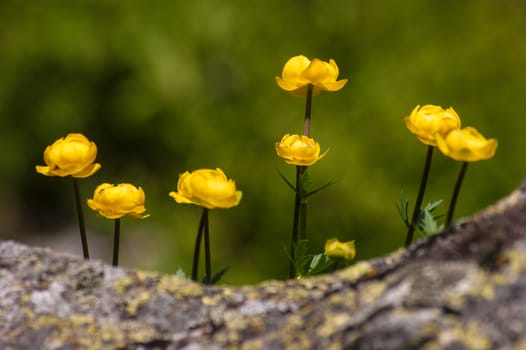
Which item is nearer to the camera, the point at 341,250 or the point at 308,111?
the point at 341,250

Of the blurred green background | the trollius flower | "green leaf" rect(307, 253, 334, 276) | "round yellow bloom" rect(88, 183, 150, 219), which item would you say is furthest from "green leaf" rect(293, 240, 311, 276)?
the blurred green background

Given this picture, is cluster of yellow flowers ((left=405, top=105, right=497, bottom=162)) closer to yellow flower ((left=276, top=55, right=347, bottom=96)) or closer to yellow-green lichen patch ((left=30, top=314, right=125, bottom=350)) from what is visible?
yellow flower ((left=276, top=55, right=347, bottom=96))

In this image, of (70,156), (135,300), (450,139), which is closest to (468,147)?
(450,139)

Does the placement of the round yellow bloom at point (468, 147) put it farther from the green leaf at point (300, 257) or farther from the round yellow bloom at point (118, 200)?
the round yellow bloom at point (118, 200)

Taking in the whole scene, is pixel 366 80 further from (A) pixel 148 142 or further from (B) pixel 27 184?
(B) pixel 27 184

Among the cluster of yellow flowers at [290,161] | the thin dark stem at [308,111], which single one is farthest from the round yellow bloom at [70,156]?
the thin dark stem at [308,111]

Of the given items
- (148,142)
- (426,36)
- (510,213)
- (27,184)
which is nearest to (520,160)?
(426,36)

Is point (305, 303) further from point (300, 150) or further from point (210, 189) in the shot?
point (300, 150)
